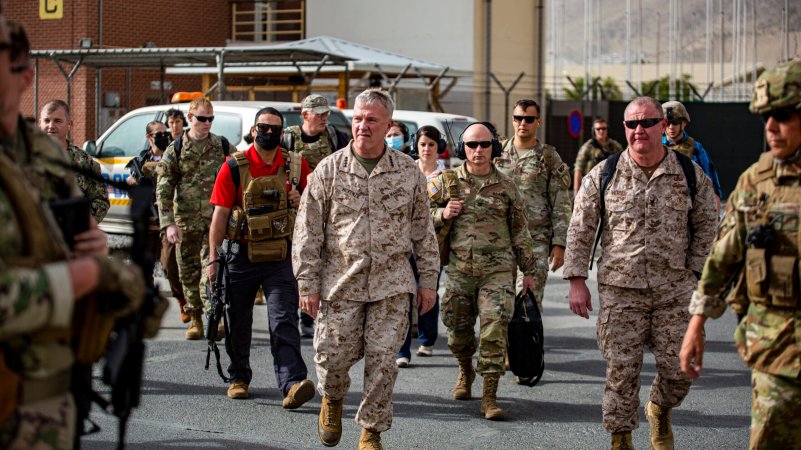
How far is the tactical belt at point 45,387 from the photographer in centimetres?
323

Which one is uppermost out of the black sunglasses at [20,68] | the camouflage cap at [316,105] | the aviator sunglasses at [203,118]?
the camouflage cap at [316,105]

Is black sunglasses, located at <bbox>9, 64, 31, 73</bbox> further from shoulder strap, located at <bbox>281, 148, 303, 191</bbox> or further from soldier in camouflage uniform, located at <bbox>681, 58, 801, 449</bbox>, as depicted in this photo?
shoulder strap, located at <bbox>281, 148, 303, 191</bbox>

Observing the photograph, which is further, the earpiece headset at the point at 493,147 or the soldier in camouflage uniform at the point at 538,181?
the soldier in camouflage uniform at the point at 538,181

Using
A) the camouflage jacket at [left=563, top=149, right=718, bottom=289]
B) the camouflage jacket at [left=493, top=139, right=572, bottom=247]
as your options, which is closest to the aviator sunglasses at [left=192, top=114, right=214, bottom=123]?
the camouflage jacket at [left=493, top=139, right=572, bottom=247]

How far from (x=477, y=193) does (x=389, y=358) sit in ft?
6.16

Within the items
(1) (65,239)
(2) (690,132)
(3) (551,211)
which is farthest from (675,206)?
(2) (690,132)

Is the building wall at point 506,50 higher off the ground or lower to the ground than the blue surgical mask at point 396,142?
higher

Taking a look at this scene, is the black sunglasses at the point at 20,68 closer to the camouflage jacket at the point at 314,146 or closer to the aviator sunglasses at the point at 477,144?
the aviator sunglasses at the point at 477,144

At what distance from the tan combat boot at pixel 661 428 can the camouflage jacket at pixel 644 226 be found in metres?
0.72

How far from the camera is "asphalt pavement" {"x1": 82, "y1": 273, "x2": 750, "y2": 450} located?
6.69m

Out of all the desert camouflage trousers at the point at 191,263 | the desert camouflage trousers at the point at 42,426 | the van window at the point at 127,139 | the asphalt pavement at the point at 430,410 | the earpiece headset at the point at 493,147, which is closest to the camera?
the desert camouflage trousers at the point at 42,426

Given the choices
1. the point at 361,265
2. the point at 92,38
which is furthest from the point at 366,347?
the point at 92,38

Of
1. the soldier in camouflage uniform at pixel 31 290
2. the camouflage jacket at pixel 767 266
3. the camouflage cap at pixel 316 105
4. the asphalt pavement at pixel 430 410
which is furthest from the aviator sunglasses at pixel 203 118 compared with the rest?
the soldier in camouflage uniform at pixel 31 290

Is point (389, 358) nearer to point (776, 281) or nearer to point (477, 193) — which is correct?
point (477, 193)
